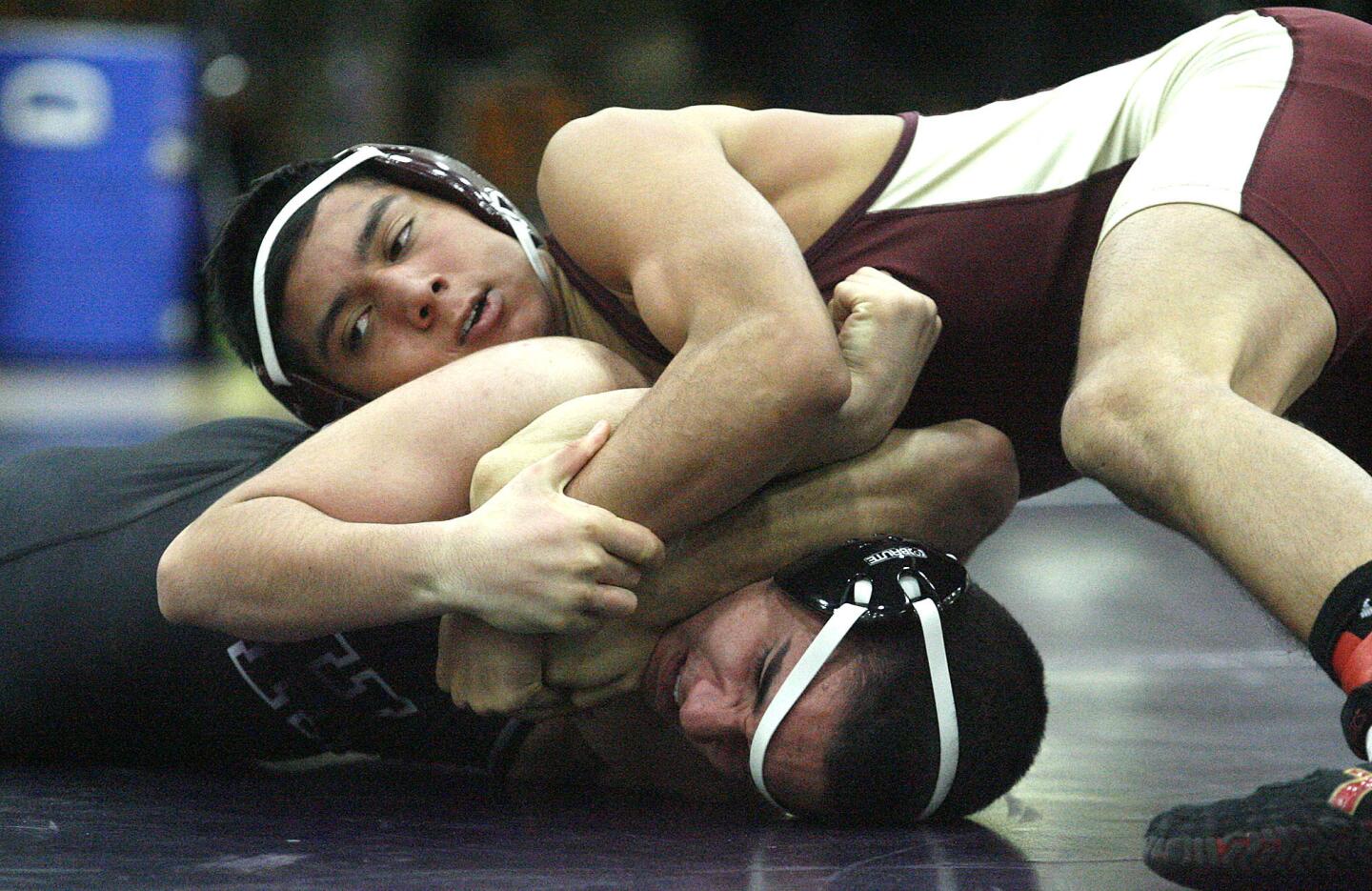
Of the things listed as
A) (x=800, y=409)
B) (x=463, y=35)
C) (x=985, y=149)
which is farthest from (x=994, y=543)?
(x=463, y=35)

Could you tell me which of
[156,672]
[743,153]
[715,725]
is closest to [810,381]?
[715,725]

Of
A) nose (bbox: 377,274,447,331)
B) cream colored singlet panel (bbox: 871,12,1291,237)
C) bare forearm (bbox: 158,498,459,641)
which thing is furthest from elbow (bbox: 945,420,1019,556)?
nose (bbox: 377,274,447,331)

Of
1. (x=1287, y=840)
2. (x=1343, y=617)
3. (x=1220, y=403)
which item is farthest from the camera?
(x=1220, y=403)

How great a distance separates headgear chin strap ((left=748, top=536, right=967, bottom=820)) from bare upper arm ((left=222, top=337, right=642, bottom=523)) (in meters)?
0.42

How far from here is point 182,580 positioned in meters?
2.14

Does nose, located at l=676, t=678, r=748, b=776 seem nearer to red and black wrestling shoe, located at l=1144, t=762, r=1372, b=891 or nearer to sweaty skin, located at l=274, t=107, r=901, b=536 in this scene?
sweaty skin, located at l=274, t=107, r=901, b=536

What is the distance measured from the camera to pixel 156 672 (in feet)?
8.12

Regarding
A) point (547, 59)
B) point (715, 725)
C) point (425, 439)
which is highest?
point (425, 439)

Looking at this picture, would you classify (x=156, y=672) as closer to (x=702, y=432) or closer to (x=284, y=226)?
(x=284, y=226)

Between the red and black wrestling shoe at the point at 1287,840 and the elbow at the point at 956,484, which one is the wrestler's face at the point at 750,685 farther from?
the red and black wrestling shoe at the point at 1287,840

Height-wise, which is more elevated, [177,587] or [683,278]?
[683,278]

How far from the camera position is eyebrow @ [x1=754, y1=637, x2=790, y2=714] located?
2.00m

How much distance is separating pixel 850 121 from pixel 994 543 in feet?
8.12

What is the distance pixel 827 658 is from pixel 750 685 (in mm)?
105
